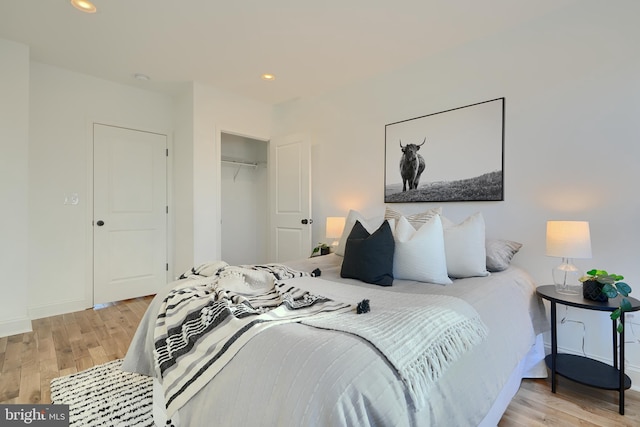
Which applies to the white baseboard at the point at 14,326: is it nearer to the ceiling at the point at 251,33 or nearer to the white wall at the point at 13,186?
the white wall at the point at 13,186

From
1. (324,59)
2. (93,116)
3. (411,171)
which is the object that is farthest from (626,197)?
(93,116)

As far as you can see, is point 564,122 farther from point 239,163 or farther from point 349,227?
point 239,163

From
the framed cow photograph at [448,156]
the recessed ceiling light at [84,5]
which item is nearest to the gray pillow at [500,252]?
the framed cow photograph at [448,156]

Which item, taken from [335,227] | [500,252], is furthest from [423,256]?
[335,227]

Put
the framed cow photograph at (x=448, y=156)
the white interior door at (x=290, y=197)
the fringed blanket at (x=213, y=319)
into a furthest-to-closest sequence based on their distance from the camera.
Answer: the white interior door at (x=290, y=197) → the framed cow photograph at (x=448, y=156) → the fringed blanket at (x=213, y=319)

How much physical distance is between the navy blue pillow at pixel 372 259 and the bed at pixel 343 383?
1.03ft

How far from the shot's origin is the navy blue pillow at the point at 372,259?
1.89 meters

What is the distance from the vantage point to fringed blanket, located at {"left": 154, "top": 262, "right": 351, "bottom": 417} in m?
1.08

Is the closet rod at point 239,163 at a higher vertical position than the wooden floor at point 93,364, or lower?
higher

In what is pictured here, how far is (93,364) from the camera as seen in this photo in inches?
85.7

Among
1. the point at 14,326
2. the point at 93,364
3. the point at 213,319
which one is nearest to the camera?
the point at 213,319

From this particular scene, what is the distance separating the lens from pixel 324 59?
3.00 meters

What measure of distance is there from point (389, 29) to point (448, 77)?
73cm

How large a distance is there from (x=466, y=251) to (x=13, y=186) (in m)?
3.78
